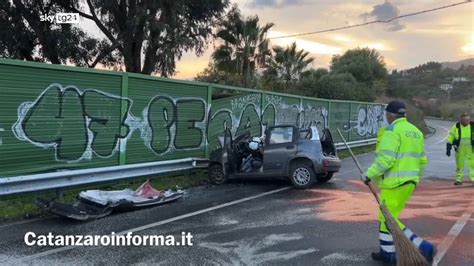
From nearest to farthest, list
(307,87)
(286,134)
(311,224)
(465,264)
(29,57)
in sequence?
(465,264) < (311,224) < (286,134) < (29,57) < (307,87)

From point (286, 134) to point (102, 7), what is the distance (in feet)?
39.9

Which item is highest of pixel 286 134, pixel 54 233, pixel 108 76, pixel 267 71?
pixel 267 71

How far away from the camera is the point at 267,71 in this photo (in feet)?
128

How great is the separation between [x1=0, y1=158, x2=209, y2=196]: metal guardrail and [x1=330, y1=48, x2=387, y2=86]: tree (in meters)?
49.5

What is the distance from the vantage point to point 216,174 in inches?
453

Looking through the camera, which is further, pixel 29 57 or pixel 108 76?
pixel 29 57

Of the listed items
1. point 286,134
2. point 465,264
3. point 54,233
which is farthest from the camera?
point 286,134

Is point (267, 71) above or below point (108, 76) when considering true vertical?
above

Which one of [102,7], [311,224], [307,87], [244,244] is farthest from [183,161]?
[307,87]

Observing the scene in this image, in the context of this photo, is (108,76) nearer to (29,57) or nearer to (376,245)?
(376,245)

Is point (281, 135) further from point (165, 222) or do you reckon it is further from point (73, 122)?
point (165, 222)

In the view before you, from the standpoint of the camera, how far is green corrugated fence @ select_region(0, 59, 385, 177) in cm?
843

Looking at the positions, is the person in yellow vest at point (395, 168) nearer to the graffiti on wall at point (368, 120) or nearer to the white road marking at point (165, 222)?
the white road marking at point (165, 222)

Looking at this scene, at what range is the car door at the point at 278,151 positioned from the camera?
36.5 ft
